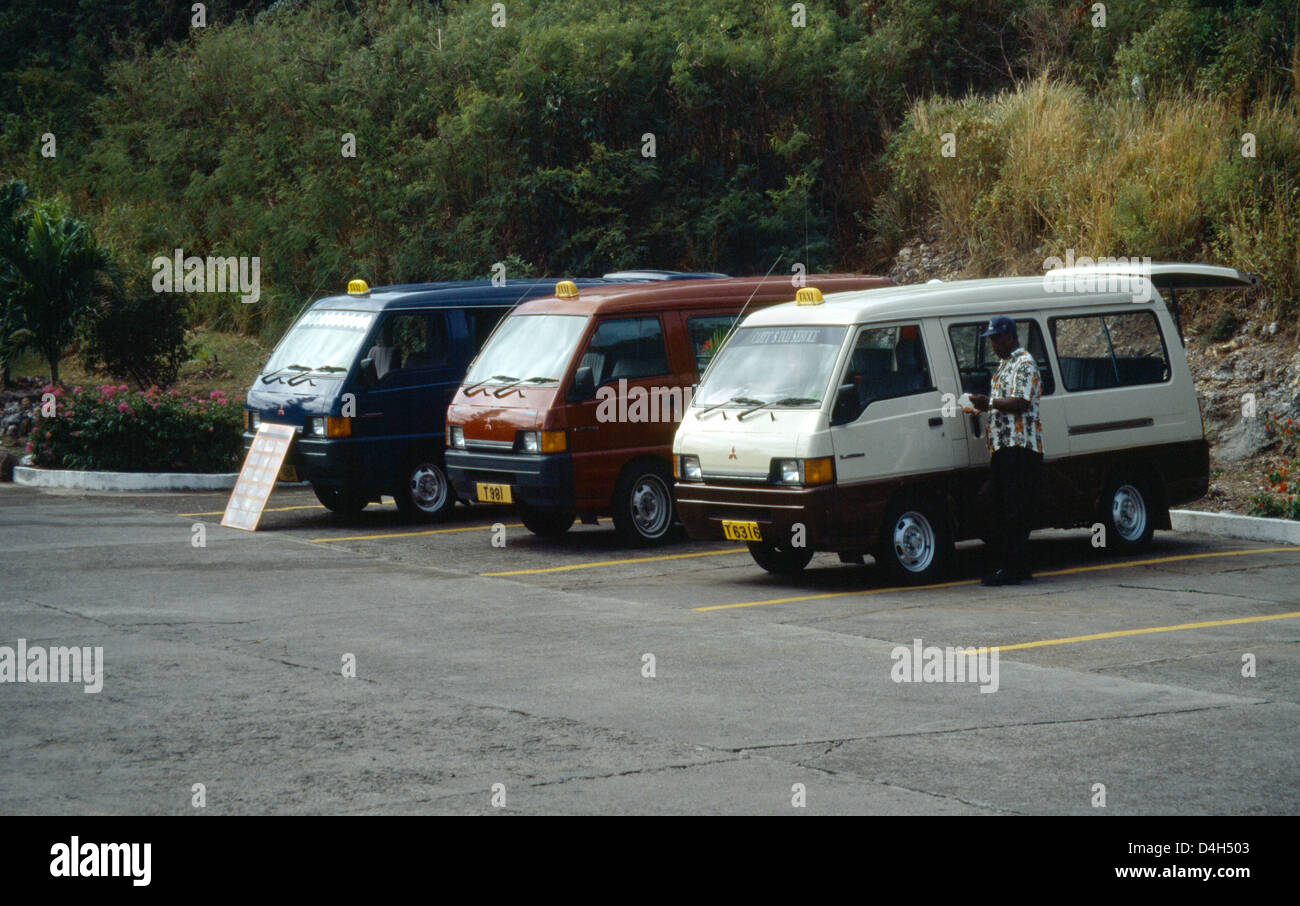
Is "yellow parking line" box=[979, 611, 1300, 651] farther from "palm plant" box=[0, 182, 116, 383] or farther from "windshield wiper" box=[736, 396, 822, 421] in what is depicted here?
"palm plant" box=[0, 182, 116, 383]

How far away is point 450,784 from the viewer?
22.1 feet

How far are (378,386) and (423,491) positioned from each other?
3.99 feet

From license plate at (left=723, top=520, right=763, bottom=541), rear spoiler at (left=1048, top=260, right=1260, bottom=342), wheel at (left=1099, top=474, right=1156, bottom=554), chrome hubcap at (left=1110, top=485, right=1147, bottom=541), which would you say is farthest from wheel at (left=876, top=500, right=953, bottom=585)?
rear spoiler at (left=1048, top=260, right=1260, bottom=342)

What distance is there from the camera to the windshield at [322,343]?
51.9ft

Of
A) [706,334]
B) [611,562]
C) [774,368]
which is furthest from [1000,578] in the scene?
[706,334]

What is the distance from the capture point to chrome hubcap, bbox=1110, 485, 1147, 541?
13531 millimetres

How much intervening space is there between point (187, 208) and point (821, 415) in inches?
820

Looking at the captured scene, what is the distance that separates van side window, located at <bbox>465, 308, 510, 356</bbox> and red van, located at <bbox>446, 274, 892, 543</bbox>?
1.16m

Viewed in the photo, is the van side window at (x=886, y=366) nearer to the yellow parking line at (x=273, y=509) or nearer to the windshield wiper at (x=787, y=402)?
the windshield wiper at (x=787, y=402)

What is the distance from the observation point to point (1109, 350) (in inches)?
528

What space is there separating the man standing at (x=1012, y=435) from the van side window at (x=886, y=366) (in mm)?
523

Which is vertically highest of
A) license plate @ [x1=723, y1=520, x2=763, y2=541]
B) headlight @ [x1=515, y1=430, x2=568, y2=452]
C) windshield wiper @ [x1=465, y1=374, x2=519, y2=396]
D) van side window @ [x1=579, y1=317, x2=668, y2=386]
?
van side window @ [x1=579, y1=317, x2=668, y2=386]

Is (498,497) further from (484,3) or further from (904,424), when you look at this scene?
(484,3)

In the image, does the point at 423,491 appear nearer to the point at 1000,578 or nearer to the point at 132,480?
the point at 132,480
